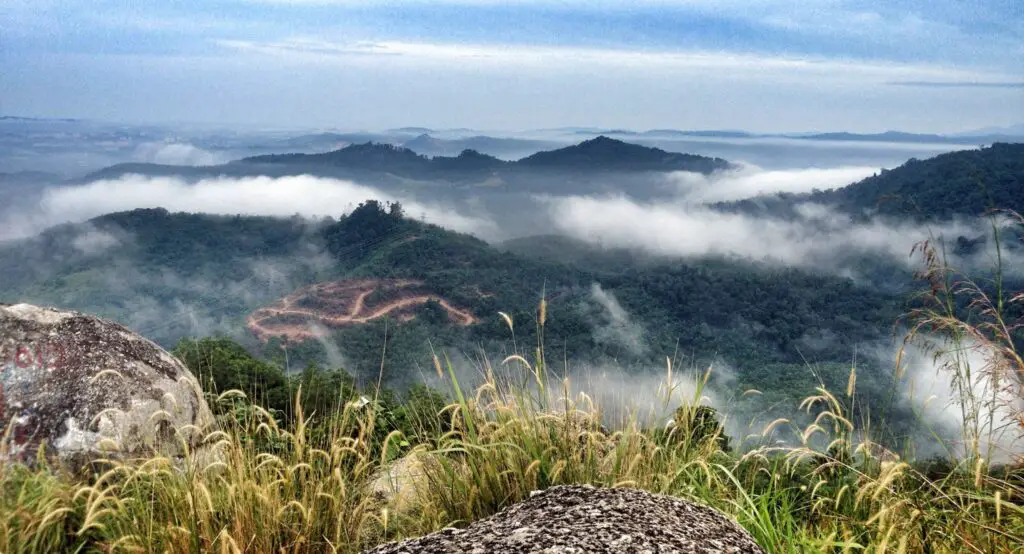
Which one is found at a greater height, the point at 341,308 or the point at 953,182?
the point at 953,182

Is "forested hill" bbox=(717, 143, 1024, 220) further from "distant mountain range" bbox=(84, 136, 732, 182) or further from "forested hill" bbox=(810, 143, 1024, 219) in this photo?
"distant mountain range" bbox=(84, 136, 732, 182)

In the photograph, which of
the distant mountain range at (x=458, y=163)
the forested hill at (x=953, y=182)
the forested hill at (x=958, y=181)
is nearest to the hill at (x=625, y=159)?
the distant mountain range at (x=458, y=163)

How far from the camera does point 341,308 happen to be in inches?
3282

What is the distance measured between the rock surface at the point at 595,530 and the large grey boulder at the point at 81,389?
8.70 ft

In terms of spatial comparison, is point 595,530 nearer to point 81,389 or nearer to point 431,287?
point 81,389

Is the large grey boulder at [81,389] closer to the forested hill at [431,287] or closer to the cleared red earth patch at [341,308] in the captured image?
the forested hill at [431,287]

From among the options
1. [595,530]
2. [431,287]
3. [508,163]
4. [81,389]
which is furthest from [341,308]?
[508,163]

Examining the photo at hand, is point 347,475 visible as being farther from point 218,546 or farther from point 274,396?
point 274,396

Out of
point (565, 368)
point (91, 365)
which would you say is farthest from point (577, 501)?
point (91, 365)

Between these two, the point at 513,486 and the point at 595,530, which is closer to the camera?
the point at 595,530

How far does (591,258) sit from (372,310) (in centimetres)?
3888

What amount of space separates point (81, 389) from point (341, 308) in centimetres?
8056

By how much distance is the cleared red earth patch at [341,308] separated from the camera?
7906 centimetres

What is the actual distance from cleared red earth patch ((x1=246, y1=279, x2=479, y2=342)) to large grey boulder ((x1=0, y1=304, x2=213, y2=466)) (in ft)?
233
